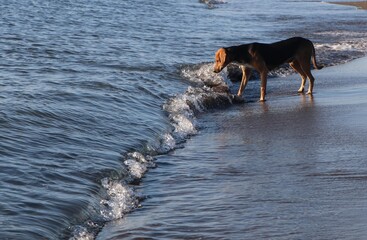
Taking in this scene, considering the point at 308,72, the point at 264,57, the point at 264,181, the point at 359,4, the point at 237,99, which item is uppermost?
the point at 264,57

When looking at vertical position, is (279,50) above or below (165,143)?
above

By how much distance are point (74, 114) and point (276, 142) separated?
229 centimetres

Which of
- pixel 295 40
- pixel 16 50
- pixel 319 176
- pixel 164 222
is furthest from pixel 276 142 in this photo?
pixel 16 50

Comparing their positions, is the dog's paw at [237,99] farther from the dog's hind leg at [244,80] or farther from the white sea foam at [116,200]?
the white sea foam at [116,200]

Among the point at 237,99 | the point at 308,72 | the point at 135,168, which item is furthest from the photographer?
the point at 308,72

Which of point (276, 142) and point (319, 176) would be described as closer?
point (319, 176)

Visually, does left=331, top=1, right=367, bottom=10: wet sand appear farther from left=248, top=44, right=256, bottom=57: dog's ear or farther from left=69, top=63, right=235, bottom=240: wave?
left=248, top=44, right=256, bottom=57: dog's ear

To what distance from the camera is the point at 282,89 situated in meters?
12.9

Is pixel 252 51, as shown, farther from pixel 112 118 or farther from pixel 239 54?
pixel 112 118

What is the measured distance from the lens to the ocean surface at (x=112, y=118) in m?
5.73

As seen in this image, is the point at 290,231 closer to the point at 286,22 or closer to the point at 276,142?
the point at 276,142

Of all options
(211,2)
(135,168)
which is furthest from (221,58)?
(211,2)

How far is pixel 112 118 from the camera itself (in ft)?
30.2

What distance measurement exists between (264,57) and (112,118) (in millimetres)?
3807
